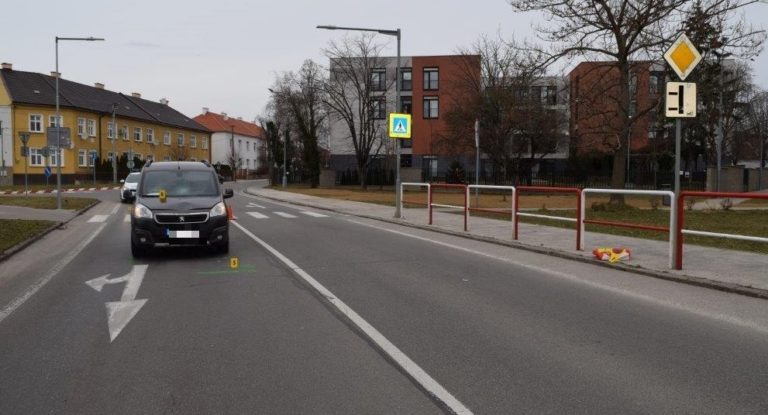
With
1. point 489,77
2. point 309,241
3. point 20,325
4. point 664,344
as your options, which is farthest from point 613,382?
point 489,77

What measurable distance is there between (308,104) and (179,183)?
5051 centimetres

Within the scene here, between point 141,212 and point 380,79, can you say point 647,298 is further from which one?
point 380,79

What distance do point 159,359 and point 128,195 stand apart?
29.5 m

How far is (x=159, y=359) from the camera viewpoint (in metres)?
5.36

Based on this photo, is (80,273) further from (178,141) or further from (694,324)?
(178,141)

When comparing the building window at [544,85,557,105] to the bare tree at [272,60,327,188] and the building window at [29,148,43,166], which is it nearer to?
the bare tree at [272,60,327,188]

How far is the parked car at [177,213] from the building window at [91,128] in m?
61.9

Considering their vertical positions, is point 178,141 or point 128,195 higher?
point 178,141

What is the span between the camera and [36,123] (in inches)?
2483

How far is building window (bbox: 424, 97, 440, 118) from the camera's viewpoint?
65.6m

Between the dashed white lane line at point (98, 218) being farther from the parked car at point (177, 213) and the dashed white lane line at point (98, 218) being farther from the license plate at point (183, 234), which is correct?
the license plate at point (183, 234)

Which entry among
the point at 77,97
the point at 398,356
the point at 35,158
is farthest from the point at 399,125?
the point at 77,97

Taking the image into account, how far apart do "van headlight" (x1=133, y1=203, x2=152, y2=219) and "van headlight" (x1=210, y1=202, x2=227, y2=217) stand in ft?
Answer: 3.56

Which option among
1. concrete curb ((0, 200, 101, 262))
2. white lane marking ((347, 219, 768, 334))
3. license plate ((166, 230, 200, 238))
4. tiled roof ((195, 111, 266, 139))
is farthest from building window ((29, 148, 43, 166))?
white lane marking ((347, 219, 768, 334))
